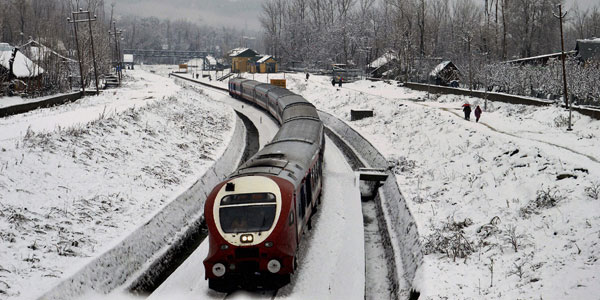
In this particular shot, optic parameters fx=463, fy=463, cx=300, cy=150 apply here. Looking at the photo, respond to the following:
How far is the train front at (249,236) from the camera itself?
1245 centimetres

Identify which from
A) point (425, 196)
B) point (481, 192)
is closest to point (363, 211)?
point (425, 196)

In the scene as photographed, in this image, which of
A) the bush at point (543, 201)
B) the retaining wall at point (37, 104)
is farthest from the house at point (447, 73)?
the bush at point (543, 201)

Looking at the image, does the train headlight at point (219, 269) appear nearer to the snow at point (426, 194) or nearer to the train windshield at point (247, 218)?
the train windshield at point (247, 218)

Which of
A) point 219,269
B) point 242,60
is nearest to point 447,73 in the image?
point 219,269

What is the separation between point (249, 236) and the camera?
40.8ft

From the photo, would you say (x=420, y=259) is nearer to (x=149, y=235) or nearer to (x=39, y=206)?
(x=149, y=235)

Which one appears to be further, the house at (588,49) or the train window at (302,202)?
the house at (588,49)

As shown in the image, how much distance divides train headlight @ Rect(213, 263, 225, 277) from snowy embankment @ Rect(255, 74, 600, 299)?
17.3 feet

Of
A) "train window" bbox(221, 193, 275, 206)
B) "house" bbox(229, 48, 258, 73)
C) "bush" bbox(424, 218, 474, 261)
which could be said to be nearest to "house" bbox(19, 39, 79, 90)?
"train window" bbox(221, 193, 275, 206)

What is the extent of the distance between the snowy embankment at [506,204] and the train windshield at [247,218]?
14.5 ft

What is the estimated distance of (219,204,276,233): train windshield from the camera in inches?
495

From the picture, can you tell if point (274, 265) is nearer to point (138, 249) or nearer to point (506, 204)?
point (138, 249)

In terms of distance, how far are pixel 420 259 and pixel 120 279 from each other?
356 inches

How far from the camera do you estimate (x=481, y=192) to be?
1744 centimetres
